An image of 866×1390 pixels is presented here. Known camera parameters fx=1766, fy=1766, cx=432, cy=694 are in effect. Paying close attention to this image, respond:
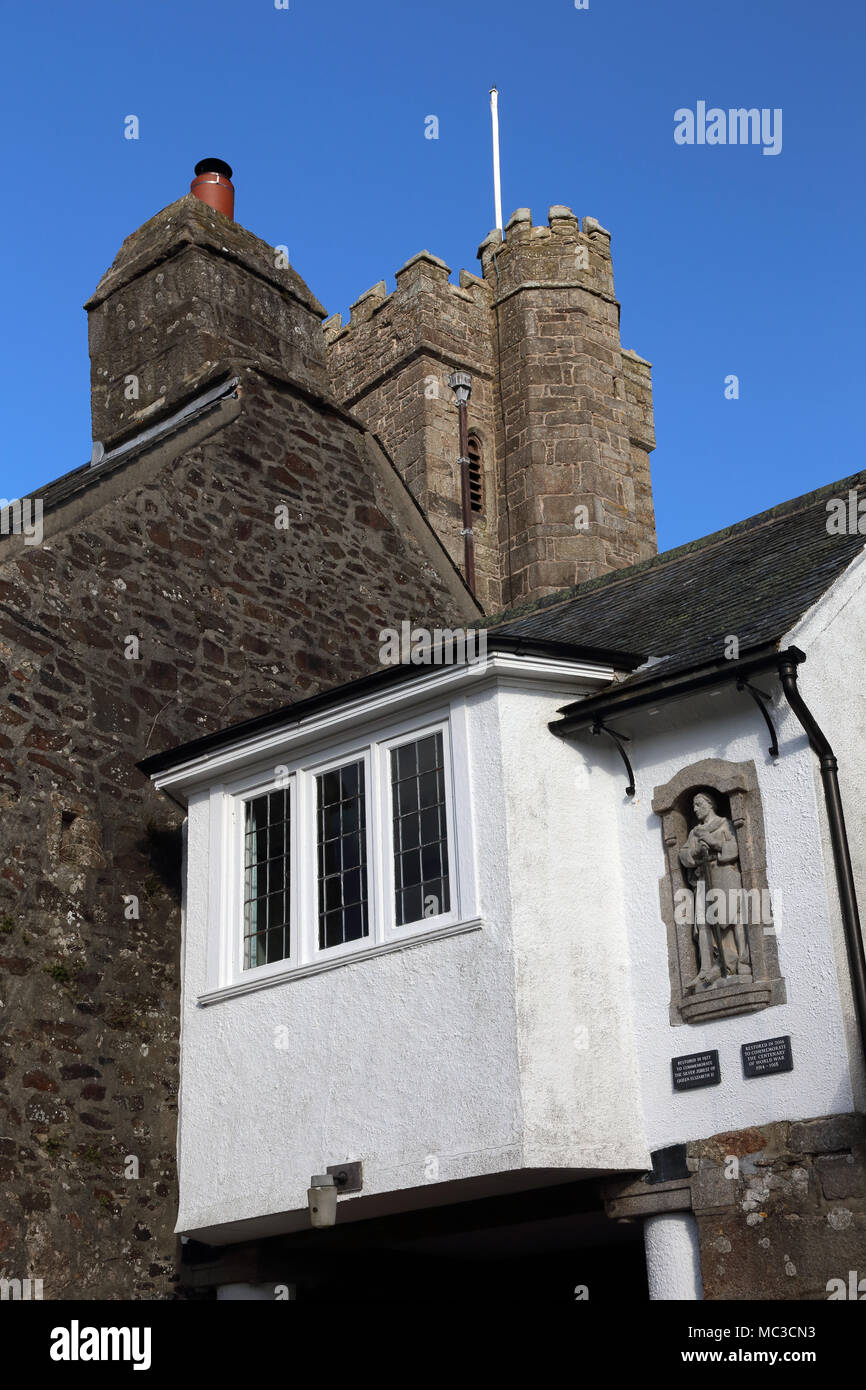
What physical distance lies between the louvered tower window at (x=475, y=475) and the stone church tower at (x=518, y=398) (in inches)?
1.6

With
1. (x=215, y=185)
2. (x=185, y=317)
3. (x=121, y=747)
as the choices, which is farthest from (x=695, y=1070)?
(x=215, y=185)

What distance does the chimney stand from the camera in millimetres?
16594

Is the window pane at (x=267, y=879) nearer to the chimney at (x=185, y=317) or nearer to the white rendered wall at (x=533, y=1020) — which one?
the white rendered wall at (x=533, y=1020)

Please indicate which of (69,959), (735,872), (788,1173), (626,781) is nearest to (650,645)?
(626,781)

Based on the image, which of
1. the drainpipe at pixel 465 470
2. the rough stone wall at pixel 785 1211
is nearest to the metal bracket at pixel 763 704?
the rough stone wall at pixel 785 1211

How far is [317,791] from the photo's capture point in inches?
469

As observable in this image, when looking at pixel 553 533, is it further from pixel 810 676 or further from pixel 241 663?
pixel 810 676

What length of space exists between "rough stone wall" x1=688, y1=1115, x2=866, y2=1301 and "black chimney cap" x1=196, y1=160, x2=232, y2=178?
12494mm

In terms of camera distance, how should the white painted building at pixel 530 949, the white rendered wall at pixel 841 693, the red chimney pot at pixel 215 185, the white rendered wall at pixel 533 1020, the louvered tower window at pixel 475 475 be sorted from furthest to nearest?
1. the louvered tower window at pixel 475 475
2. the red chimney pot at pixel 215 185
3. the white rendered wall at pixel 841 693
4. the white rendered wall at pixel 533 1020
5. the white painted building at pixel 530 949

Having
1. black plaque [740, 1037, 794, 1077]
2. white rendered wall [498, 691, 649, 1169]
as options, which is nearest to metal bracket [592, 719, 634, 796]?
white rendered wall [498, 691, 649, 1169]

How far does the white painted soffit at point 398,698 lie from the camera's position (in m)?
11.1

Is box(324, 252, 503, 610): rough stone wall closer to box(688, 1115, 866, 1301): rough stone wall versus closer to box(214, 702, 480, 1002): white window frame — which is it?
box(214, 702, 480, 1002): white window frame

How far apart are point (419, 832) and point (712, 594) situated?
9.30ft
